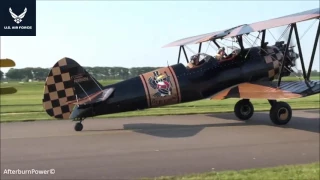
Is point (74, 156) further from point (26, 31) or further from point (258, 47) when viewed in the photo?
point (258, 47)

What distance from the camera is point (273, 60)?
13078 mm

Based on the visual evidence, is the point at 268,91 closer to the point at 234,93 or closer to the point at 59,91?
the point at 234,93

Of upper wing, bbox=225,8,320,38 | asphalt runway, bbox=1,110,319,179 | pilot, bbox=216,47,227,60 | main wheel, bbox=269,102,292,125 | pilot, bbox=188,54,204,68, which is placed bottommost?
asphalt runway, bbox=1,110,319,179

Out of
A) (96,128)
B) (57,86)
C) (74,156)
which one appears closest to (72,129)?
(96,128)

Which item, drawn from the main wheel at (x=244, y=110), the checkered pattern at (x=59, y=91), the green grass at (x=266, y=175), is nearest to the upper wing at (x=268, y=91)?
the main wheel at (x=244, y=110)

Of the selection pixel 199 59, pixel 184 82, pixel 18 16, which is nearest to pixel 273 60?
pixel 199 59

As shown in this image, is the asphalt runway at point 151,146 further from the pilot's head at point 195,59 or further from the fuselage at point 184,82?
the pilot's head at point 195,59

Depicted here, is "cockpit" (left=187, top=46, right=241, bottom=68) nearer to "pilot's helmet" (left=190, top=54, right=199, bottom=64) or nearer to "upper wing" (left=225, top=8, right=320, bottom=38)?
"pilot's helmet" (left=190, top=54, right=199, bottom=64)

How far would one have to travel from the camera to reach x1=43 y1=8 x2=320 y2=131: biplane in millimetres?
10383

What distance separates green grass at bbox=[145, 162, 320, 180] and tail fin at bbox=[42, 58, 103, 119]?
17.5ft

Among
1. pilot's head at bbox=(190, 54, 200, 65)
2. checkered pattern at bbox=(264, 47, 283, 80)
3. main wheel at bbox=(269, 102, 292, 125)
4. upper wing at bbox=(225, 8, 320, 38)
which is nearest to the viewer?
upper wing at bbox=(225, 8, 320, 38)

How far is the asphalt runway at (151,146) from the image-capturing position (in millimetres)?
6707

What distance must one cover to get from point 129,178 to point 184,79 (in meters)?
6.07

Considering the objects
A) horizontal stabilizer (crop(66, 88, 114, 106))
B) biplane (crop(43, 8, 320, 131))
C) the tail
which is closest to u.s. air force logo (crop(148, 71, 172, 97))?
biplane (crop(43, 8, 320, 131))
